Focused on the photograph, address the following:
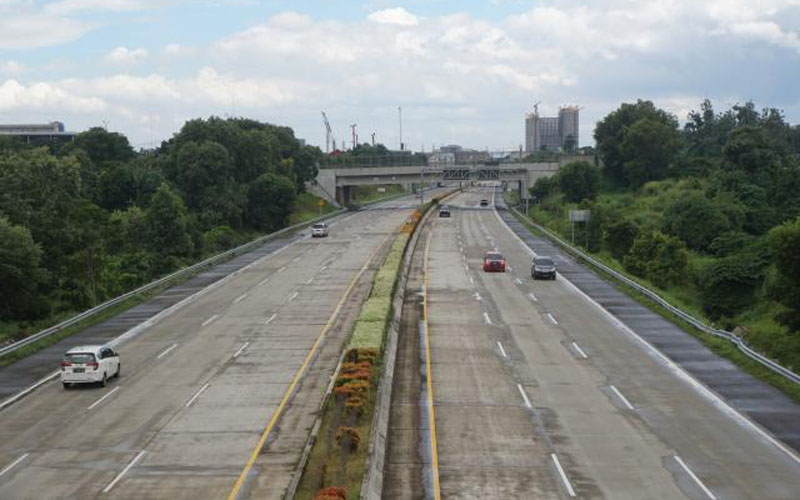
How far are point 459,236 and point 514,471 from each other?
7108 cm

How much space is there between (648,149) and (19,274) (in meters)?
97.2

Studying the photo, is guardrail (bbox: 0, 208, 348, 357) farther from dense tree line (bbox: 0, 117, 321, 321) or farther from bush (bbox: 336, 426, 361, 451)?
bush (bbox: 336, 426, 361, 451)

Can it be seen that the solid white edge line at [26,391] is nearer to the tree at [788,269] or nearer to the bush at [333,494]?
the bush at [333,494]

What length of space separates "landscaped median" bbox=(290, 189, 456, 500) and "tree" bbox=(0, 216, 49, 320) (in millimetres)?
21129

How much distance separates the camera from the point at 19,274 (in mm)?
50031

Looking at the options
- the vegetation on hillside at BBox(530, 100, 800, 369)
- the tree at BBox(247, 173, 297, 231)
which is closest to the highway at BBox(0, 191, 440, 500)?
the vegetation on hillside at BBox(530, 100, 800, 369)

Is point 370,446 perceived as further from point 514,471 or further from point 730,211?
point 730,211

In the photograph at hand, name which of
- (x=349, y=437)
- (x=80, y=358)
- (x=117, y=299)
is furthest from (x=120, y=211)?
(x=349, y=437)

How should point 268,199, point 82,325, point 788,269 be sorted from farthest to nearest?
point 268,199 → point 82,325 → point 788,269

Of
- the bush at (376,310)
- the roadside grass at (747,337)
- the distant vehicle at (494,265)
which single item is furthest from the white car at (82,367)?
the distant vehicle at (494,265)

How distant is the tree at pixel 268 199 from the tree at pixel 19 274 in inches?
2090

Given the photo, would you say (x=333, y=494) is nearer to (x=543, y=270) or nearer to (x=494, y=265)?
(x=543, y=270)

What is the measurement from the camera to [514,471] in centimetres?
2258

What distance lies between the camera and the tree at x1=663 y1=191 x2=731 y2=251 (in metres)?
85.2
